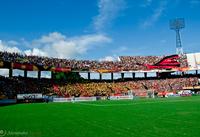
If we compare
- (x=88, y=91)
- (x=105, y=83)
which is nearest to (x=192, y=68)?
(x=105, y=83)

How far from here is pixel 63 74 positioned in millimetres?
86938

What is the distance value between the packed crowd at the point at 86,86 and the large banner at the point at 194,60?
4017 millimetres

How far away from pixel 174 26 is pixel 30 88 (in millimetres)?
52554

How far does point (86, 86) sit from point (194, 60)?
37.1 m

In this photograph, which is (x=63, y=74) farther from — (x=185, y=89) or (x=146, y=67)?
(x=185, y=89)

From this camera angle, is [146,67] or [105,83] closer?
[105,83]

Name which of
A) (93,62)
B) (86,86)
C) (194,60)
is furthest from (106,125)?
(194,60)

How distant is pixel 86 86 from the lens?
275 ft

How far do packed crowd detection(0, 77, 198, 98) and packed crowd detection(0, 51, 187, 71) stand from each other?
488 centimetres

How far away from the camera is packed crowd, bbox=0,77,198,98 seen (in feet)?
228

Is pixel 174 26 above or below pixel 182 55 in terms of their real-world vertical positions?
above

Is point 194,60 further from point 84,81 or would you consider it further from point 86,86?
point 86,86

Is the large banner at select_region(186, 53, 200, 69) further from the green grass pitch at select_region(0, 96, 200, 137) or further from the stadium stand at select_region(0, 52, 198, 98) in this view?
the green grass pitch at select_region(0, 96, 200, 137)

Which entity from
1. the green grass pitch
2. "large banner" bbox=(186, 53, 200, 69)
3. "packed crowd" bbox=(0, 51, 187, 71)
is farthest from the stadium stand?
the green grass pitch
